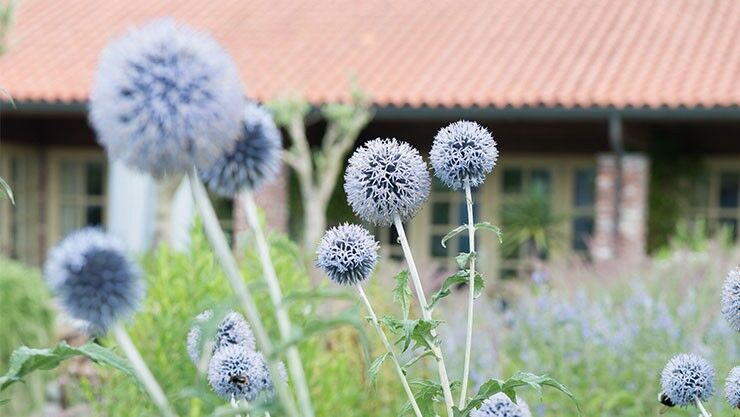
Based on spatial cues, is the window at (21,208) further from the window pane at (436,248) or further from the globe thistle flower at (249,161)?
the globe thistle flower at (249,161)

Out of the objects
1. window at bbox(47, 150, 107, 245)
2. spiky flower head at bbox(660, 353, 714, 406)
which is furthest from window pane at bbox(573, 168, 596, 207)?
spiky flower head at bbox(660, 353, 714, 406)

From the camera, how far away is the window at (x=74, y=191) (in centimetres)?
1419

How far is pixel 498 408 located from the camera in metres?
1.50

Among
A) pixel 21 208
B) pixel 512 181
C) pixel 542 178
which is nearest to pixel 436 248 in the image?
pixel 512 181

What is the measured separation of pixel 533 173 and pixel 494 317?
8.23 m

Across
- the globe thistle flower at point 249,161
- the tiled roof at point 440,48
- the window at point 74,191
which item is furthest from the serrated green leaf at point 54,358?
the window at point 74,191

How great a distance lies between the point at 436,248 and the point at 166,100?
12594mm

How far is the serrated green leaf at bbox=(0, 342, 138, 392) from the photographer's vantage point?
4.68 ft

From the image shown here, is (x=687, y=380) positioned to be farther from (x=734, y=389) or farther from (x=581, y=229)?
(x=581, y=229)

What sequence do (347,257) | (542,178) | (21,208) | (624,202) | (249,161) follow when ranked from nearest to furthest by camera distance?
(249,161), (347,257), (624,202), (542,178), (21,208)

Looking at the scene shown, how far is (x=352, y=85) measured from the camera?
11.6m

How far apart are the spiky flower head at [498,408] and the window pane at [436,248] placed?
1176 cm

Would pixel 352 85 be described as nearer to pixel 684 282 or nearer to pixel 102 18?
pixel 102 18

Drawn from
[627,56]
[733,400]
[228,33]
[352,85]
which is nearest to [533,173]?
[627,56]
